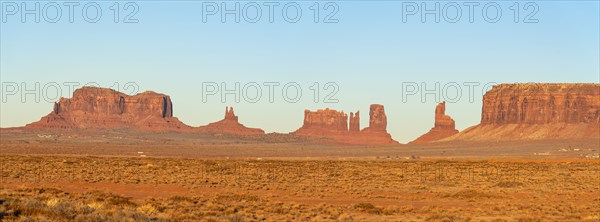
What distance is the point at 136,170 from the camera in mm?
48938

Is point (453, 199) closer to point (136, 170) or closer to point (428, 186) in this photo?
point (428, 186)

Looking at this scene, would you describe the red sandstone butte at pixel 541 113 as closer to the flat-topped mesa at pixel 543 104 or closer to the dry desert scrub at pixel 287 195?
the flat-topped mesa at pixel 543 104

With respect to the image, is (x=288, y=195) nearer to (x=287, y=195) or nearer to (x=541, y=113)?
(x=287, y=195)

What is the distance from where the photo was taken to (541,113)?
530ft

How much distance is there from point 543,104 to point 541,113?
2.06 metres

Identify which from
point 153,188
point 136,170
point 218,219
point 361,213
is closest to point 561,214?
point 361,213

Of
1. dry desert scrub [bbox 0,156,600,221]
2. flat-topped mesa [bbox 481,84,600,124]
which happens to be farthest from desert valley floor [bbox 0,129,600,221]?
flat-topped mesa [bbox 481,84,600,124]

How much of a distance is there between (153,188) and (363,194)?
10.4 meters

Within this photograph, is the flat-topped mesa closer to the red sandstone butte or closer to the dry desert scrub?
the red sandstone butte

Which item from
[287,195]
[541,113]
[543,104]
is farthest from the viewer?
[543,104]

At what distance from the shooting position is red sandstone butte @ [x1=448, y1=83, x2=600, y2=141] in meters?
153

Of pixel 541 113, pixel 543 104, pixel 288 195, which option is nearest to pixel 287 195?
pixel 288 195

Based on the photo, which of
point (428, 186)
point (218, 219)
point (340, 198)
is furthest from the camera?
point (428, 186)

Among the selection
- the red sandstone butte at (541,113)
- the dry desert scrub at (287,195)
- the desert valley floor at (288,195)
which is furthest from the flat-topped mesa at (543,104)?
the dry desert scrub at (287,195)
